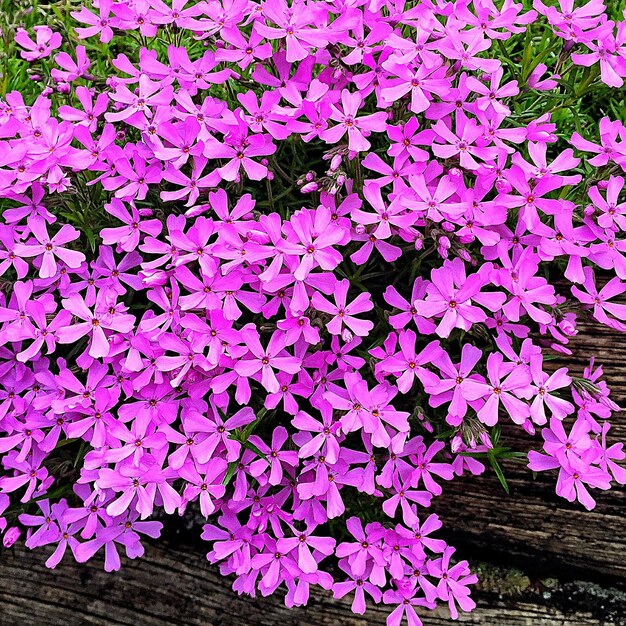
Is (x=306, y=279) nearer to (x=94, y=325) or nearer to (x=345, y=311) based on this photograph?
(x=345, y=311)

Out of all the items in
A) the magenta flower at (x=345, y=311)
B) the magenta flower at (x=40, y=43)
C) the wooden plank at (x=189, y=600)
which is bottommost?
the wooden plank at (x=189, y=600)

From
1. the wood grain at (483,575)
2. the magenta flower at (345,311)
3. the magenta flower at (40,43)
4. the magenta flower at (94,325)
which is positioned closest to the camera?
the magenta flower at (345,311)

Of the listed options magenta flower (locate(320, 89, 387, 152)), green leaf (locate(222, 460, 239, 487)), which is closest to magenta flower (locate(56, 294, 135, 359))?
green leaf (locate(222, 460, 239, 487))

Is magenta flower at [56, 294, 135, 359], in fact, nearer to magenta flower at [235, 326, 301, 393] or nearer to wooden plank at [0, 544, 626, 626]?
magenta flower at [235, 326, 301, 393]

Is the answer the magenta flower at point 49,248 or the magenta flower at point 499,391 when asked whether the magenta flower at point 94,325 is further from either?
the magenta flower at point 499,391

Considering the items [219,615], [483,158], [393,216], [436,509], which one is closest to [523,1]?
[483,158]

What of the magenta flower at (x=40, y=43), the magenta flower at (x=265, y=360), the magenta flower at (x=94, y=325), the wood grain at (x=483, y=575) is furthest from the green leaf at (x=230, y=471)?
the magenta flower at (x=40, y=43)

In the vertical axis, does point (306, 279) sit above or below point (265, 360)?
above

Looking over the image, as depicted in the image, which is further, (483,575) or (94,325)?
(483,575)

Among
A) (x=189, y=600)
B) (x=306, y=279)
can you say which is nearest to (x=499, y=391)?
(x=306, y=279)
